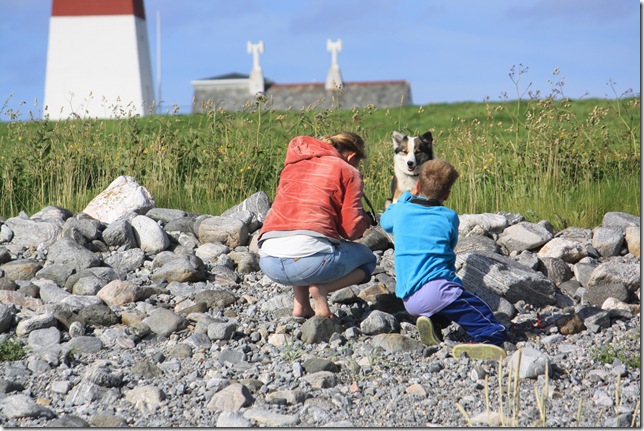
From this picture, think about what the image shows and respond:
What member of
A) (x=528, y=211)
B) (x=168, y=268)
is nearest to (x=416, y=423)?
(x=168, y=268)

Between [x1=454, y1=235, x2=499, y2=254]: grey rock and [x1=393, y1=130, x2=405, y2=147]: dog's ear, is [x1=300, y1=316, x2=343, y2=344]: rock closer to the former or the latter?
[x1=454, y1=235, x2=499, y2=254]: grey rock

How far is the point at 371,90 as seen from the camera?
32625 mm

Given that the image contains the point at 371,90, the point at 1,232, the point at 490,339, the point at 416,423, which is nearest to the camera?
the point at 416,423

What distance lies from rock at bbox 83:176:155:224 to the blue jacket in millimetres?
3646

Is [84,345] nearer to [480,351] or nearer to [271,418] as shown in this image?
[271,418]

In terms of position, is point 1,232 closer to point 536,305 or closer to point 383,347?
point 383,347

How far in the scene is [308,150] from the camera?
5141 mm

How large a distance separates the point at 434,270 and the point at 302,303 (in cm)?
101

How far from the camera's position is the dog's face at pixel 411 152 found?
679cm

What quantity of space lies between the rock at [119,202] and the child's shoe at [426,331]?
391 centimetres

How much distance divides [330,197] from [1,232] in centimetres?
399

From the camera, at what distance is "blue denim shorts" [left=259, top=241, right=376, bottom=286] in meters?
4.96

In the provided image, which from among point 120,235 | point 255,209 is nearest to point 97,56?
point 255,209

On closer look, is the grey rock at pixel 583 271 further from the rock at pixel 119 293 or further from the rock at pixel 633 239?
the rock at pixel 119 293
